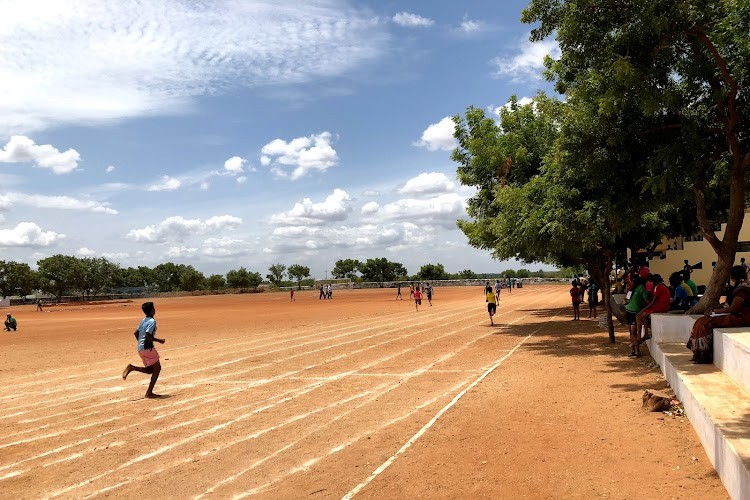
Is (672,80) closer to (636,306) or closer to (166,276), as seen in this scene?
(636,306)

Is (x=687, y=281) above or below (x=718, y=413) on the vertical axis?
above

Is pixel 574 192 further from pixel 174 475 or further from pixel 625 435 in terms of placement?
pixel 174 475

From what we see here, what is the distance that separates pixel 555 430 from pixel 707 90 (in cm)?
898

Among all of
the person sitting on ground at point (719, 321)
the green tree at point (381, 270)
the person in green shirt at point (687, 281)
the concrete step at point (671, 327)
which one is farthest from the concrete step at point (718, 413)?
the green tree at point (381, 270)

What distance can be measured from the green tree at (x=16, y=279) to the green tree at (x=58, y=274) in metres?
1.87

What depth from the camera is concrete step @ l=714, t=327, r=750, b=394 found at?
22.2 feet

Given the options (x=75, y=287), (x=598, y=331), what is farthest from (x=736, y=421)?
(x=75, y=287)

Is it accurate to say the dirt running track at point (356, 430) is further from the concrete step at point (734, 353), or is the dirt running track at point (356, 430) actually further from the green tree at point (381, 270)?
the green tree at point (381, 270)

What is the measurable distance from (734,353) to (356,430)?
505 cm

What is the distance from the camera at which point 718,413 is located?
5895mm

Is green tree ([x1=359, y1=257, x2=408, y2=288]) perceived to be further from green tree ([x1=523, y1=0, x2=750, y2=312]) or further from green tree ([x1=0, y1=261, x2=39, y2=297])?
green tree ([x1=523, y1=0, x2=750, y2=312])

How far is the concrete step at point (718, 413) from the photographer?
4590 mm

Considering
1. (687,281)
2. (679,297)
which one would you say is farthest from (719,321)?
(687,281)

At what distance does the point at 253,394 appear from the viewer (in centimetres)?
1027
